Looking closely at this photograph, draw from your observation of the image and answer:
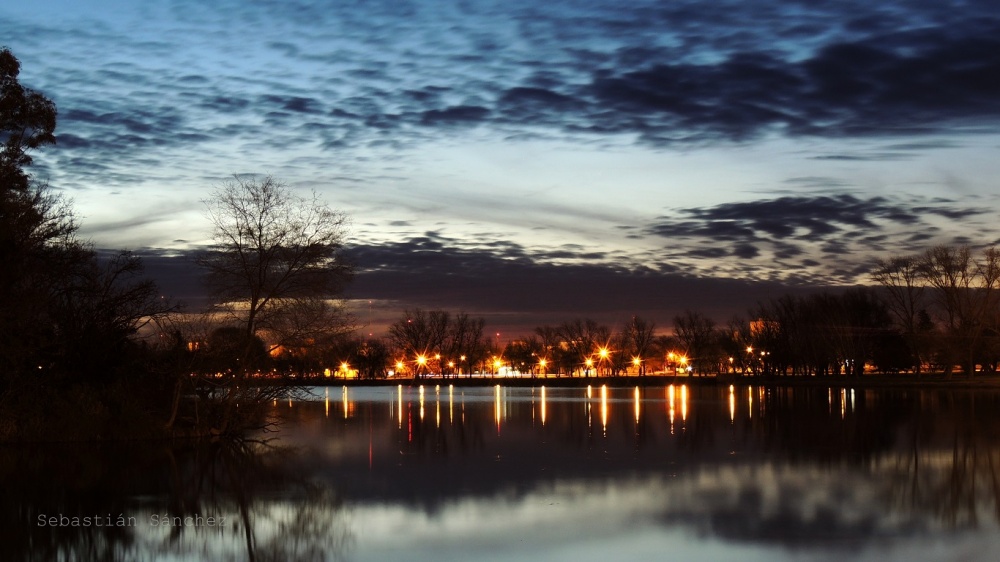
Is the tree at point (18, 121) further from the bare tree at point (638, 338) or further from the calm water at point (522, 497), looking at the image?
the bare tree at point (638, 338)

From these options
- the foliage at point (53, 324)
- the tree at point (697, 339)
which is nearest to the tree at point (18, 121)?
the foliage at point (53, 324)

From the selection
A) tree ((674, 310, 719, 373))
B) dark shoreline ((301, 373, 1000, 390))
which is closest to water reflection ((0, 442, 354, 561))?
dark shoreline ((301, 373, 1000, 390))

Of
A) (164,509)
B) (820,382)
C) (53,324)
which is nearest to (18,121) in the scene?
(53,324)

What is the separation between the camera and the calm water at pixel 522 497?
13414mm

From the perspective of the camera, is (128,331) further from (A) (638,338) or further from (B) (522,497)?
(A) (638,338)

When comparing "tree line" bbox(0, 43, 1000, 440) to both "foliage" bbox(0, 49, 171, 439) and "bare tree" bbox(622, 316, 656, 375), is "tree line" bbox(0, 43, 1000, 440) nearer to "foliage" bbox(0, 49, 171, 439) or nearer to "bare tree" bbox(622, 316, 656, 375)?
"foliage" bbox(0, 49, 171, 439)

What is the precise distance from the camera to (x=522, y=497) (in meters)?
17.9

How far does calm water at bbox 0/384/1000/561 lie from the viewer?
13414mm

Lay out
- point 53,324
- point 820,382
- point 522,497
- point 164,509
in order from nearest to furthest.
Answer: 1. point 164,509
2. point 522,497
3. point 53,324
4. point 820,382

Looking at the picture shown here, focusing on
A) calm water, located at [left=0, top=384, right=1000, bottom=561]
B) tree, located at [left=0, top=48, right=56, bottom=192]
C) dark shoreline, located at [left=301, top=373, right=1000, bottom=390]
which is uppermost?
tree, located at [left=0, top=48, right=56, bottom=192]

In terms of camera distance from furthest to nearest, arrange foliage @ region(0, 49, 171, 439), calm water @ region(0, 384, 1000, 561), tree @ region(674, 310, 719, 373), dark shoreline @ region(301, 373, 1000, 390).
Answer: tree @ region(674, 310, 719, 373), dark shoreline @ region(301, 373, 1000, 390), foliage @ region(0, 49, 171, 439), calm water @ region(0, 384, 1000, 561)

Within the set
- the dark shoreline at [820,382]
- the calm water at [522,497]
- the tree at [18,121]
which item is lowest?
the dark shoreline at [820,382]

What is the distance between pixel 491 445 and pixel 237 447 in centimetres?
775

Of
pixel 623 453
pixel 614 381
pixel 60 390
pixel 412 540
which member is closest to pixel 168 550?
pixel 412 540
